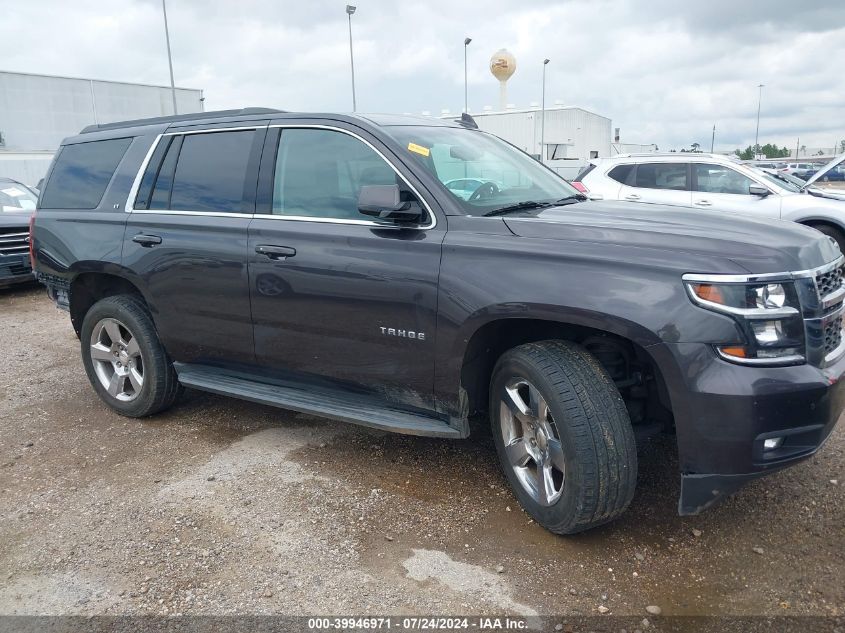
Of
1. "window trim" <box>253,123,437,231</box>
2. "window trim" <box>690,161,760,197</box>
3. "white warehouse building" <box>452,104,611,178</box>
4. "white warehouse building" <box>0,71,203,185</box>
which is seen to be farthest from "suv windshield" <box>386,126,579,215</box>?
"white warehouse building" <box>452,104,611,178</box>

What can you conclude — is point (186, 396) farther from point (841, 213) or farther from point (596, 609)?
point (841, 213)

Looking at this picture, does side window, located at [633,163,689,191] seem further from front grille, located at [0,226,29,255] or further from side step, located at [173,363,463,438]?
front grille, located at [0,226,29,255]

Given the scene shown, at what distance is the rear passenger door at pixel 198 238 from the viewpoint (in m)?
3.80

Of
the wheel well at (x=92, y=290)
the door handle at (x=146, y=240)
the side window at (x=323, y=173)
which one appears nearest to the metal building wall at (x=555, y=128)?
the wheel well at (x=92, y=290)

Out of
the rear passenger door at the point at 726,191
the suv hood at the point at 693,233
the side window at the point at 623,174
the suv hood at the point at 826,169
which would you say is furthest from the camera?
the side window at the point at 623,174

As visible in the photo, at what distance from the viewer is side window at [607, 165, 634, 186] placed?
9656 mm

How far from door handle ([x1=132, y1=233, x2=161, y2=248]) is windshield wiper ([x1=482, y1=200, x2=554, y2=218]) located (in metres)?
2.12

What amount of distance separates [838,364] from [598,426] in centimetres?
98

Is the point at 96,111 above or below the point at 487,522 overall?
above

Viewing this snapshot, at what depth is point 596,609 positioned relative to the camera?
255 cm

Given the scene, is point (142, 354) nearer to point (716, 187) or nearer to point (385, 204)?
point (385, 204)

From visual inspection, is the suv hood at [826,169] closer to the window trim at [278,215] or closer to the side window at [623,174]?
the side window at [623,174]

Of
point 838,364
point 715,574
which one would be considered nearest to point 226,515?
point 715,574

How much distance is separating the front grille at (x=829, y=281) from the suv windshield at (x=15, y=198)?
33.8 ft
